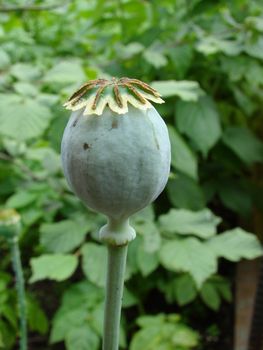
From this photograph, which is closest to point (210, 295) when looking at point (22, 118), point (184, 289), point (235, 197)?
point (184, 289)

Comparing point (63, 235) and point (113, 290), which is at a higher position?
point (113, 290)

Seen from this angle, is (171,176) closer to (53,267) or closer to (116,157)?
(53,267)

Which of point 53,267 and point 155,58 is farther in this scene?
point 155,58

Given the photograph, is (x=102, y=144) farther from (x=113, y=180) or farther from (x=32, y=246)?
(x=32, y=246)

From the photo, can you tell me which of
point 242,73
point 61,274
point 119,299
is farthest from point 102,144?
point 242,73

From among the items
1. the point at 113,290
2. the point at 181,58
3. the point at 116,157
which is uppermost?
the point at 116,157

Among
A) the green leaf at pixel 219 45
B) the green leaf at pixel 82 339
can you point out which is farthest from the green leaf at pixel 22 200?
the green leaf at pixel 219 45
